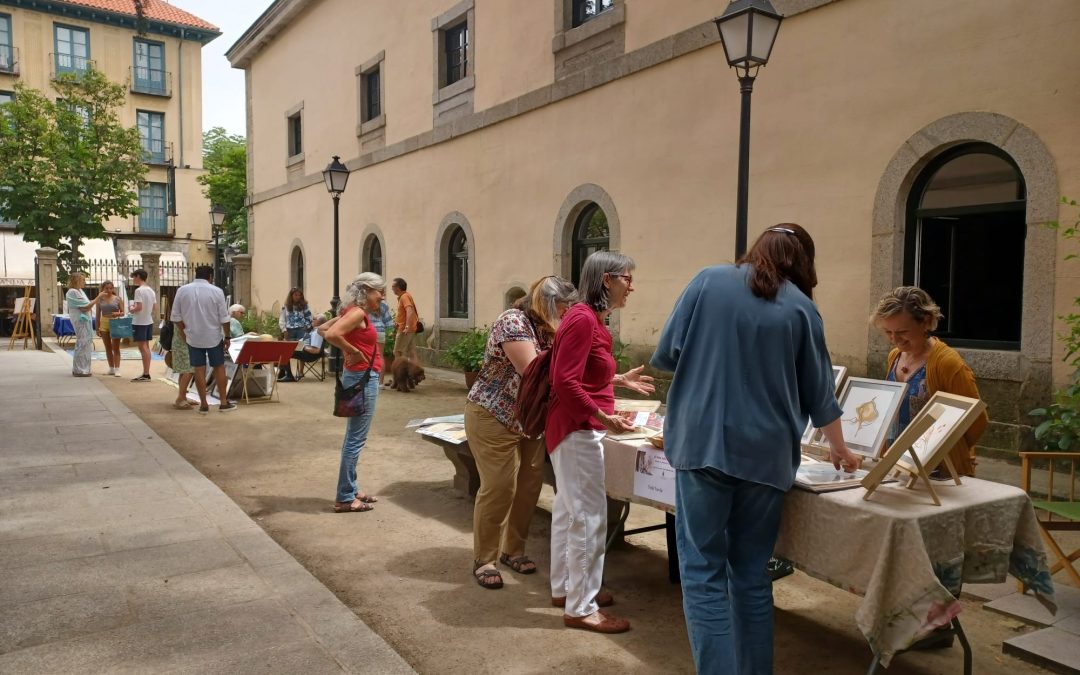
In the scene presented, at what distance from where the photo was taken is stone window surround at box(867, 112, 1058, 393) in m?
6.39

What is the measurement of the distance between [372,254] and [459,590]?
14909 millimetres

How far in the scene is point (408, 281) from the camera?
53.9ft

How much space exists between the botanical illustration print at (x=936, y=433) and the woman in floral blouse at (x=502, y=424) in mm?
1729

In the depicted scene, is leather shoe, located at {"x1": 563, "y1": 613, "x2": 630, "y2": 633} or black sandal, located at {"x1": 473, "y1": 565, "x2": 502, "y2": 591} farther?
black sandal, located at {"x1": 473, "y1": 565, "x2": 502, "y2": 591}

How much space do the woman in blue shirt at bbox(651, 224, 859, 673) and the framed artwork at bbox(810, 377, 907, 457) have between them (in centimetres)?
36

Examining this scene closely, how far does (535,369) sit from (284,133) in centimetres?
2015

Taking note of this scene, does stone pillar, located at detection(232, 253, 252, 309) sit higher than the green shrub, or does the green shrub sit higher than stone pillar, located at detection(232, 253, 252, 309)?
stone pillar, located at detection(232, 253, 252, 309)

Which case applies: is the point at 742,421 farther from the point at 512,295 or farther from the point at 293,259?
the point at 293,259

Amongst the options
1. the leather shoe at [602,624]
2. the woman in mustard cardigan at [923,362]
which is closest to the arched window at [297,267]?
the leather shoe at [602,624]

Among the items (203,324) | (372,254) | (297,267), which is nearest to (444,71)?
(372,254)

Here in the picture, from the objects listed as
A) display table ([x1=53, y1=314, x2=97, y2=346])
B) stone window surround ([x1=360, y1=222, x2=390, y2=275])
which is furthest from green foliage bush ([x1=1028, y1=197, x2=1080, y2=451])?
display table ([x1=53, y1=314, x2=97, y2=346])

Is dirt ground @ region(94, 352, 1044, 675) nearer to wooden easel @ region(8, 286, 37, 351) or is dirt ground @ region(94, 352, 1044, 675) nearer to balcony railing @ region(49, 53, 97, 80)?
wooden easel @ region(8, 286, 37, 351)

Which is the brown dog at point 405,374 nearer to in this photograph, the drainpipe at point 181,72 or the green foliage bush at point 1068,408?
the green foliage bush at point 1068,408

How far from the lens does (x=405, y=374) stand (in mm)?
11836
